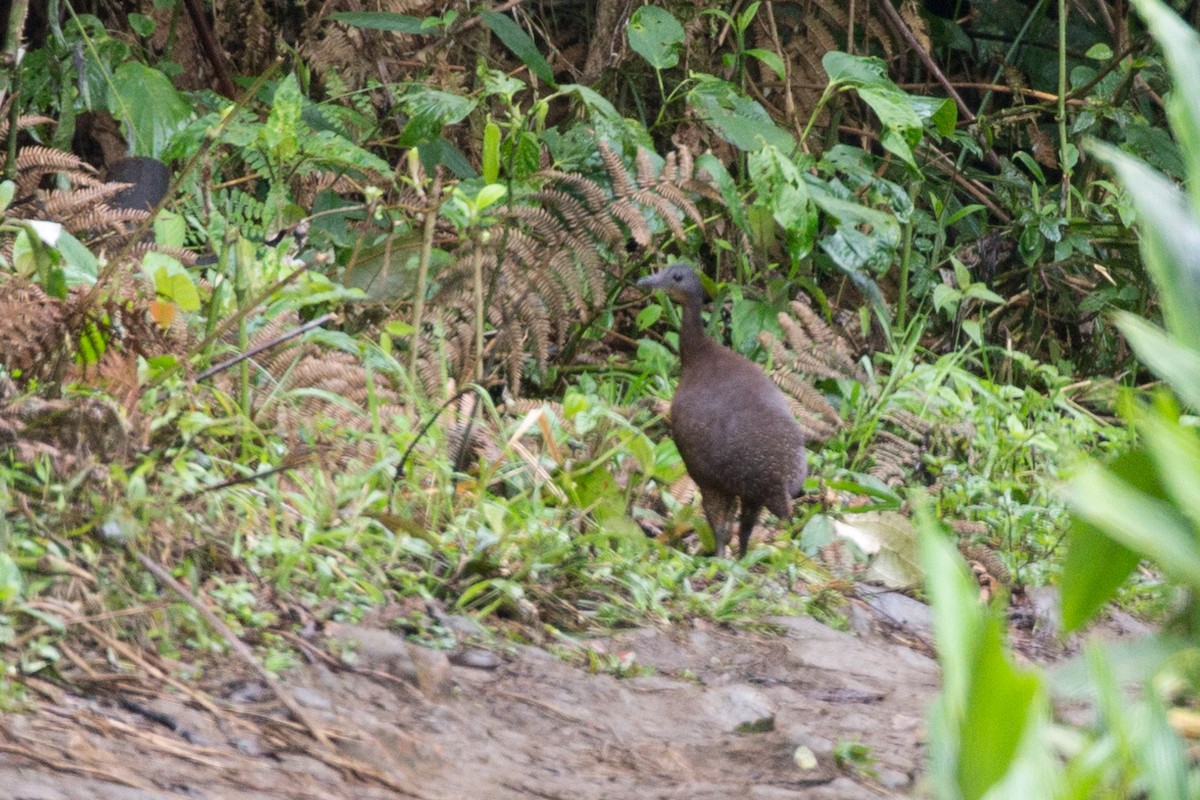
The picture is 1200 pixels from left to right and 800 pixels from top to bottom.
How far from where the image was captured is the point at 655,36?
611cm

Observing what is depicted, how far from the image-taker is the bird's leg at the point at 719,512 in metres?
4.60

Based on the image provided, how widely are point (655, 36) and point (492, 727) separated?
4.11m

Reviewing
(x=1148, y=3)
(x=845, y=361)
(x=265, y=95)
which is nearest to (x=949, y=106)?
(x=845, y=361)

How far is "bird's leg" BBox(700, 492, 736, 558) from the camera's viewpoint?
460cm

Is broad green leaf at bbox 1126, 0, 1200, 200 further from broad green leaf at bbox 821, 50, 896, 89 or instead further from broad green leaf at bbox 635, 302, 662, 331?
broad green leaf at bbox 635, 302, 662, 331

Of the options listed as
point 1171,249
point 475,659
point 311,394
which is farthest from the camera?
point 311,394

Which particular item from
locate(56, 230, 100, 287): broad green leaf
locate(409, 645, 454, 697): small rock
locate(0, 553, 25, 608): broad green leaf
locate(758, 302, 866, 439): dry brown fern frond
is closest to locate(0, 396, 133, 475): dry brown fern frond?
locate(0, 553, 25, 608): broad green leaf

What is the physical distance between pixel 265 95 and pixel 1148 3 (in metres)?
5.33

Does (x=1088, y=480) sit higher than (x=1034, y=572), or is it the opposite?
(x=1088, y=480)

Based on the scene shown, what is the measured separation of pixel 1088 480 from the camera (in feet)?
3.93

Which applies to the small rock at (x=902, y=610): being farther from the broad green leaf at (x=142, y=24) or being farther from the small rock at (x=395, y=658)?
the broad green leaf at (x=142, y=24)

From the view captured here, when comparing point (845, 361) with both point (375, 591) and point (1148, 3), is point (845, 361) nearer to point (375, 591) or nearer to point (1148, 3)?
point (375, 591)

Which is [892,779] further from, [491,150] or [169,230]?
[169,230]

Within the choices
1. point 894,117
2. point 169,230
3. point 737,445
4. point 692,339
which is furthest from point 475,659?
point 894,117
